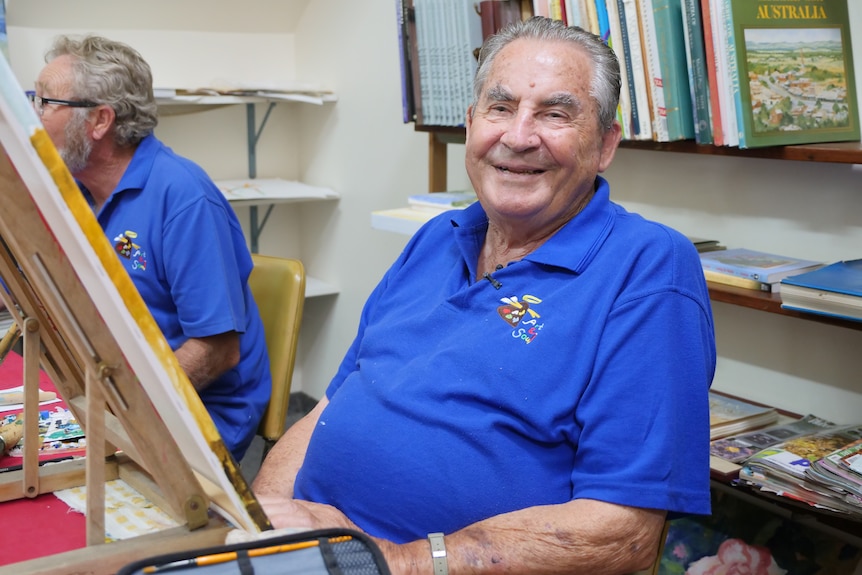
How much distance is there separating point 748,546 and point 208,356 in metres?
1.19

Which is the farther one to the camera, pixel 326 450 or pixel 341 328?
pixel 341 328

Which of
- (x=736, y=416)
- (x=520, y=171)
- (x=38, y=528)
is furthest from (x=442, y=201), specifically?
(x=38, y=528)

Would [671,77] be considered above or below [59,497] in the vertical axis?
above

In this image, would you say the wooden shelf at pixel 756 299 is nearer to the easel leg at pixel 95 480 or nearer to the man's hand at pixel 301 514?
the man's hand at pixel 301 514

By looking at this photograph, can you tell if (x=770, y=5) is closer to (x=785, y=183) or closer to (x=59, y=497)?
(x=785, y=183)

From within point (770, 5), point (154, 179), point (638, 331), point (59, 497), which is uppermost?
point (770, 5)

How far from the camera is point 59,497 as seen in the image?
1146 mm

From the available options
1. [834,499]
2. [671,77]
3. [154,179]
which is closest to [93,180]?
[154,179]

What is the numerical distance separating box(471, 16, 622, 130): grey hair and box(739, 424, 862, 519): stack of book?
2.23 feet

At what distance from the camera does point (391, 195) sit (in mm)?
3162

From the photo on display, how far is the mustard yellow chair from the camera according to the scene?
1.97m

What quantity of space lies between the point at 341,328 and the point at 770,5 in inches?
85.5

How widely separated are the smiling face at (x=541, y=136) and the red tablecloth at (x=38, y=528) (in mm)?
720

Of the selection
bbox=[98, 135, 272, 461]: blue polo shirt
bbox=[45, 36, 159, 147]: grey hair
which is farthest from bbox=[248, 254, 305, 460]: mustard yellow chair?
bbox=[45, 36, 159, 147]: grey hair
